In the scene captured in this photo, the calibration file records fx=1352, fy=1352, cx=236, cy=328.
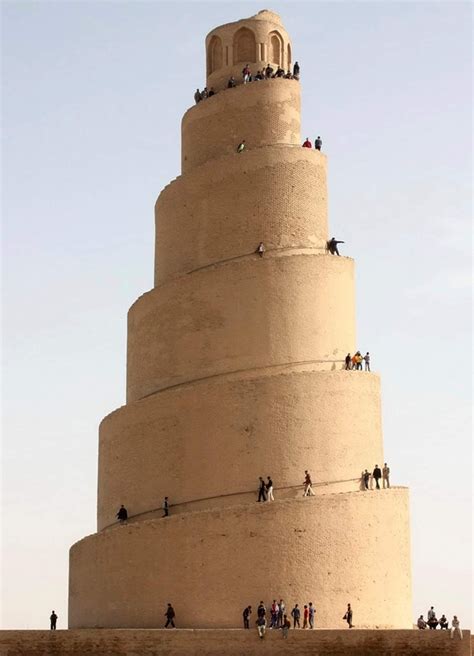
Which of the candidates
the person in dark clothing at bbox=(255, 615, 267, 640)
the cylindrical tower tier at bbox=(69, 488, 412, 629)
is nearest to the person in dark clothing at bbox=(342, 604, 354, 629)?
the cylindrical tower tier at bbox=(69, 488, 412, 629)

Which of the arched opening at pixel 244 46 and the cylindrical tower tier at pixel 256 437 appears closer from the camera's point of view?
the cylindrical tower tier at pixel 256 437

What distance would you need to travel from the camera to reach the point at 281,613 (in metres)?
25.1

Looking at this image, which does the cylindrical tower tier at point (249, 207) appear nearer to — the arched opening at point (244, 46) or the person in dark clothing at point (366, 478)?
the arched opening at point (244, 46)

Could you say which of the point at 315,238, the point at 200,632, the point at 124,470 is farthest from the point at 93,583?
the point at 315,238

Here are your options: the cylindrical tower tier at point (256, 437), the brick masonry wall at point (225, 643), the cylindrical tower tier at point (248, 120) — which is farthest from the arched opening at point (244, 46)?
the brick masonry wall at point (225, 643)

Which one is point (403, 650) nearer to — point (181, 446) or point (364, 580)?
point (364, 580)

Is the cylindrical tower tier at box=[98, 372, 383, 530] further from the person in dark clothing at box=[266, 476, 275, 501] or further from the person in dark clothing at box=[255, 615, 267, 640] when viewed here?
the person in dark clothing at box=[255, 615, 267, 640]

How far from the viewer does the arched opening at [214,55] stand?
32.0 m

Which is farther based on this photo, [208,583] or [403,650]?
[208,583]

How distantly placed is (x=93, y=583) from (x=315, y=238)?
875 centimetres

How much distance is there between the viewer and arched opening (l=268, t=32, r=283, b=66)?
31.8m

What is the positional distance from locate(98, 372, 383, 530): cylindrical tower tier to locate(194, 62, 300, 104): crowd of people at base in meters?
7.32

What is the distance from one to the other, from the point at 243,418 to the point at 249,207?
4.90 metres

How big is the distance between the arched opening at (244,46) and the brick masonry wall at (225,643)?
45.4 ft
